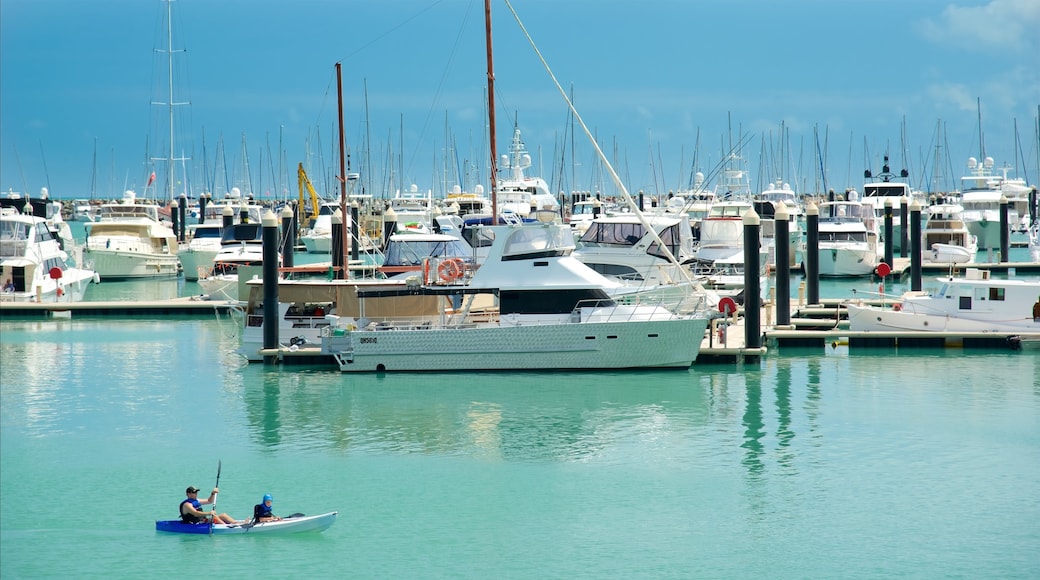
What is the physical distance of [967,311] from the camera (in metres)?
37.1

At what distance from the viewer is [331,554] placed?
19.3 meters

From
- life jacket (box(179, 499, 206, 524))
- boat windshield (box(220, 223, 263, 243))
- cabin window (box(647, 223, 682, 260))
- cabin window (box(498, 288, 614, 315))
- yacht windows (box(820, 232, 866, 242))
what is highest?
boat windshield (box(220, 223, 263, 243))

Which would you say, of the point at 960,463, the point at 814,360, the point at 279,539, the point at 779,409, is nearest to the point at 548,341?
the point at 779,409

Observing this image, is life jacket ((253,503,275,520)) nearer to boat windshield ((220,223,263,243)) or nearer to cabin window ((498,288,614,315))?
cabin window ((498,288,614,315))

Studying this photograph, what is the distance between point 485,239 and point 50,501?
25799mm

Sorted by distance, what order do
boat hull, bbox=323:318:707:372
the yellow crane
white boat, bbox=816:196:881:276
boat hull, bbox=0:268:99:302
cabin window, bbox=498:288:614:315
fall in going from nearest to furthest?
cabin window, bbox=498:288:614:315, boat hull, bbox=323:318:707:372, boat hull, bbox=0:268:99:302, white boat, bbox=816:196:881:276, the yellow crane

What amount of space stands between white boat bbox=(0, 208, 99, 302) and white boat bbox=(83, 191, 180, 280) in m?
12.7

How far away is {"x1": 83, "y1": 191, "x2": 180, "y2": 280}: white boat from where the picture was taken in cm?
6588

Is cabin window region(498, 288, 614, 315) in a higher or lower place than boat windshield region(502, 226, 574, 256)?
lower

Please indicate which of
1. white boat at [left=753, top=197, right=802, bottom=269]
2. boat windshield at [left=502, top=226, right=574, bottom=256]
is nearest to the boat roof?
boat windshield at [left=502, top=226, right=574, bottom=256]

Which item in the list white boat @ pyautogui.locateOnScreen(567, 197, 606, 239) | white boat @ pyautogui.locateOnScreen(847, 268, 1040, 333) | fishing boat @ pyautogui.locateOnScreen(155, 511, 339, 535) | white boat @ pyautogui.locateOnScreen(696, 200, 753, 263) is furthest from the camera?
white boat @ pyautogui.locateOnScreen(567, 197, 606, 239)

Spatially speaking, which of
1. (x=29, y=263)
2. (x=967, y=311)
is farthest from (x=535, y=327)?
(x=29, y=263)

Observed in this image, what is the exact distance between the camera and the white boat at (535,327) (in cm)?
3178

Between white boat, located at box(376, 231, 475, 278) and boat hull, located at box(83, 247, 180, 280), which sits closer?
white boat, located at box(376, 231, 475, 278)
